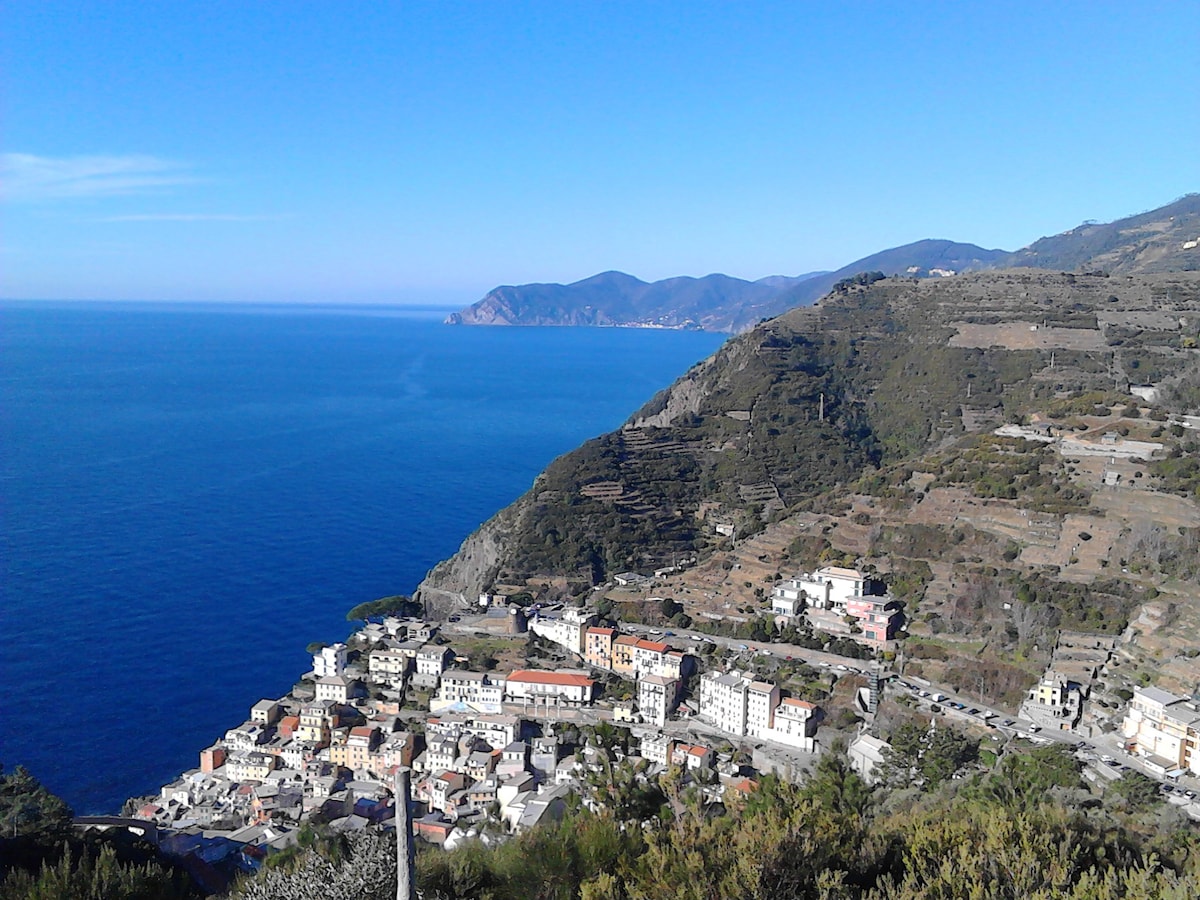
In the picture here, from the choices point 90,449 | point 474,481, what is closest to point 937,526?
point 474,481

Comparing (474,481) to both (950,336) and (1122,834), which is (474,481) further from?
(1122,834)

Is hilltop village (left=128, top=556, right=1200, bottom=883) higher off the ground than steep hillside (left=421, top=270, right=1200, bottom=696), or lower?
lower

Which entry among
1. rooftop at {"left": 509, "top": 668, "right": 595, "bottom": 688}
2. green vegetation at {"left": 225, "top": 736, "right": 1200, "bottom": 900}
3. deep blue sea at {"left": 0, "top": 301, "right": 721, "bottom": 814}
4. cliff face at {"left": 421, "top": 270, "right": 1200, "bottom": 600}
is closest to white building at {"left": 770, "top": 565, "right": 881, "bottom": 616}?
rooftop at {"left": 509, "top": 668, "right": 595, "bottom": 688}

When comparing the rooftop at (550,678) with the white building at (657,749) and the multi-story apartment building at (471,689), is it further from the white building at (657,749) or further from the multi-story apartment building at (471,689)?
the white building at (657,749)

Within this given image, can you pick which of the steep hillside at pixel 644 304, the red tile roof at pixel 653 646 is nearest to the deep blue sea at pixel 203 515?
the red tile roof at pixel 653 646

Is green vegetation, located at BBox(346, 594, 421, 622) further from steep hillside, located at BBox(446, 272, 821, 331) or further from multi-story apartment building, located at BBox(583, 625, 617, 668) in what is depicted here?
steep hillside, located at BBox(446, 272, 821, 331)

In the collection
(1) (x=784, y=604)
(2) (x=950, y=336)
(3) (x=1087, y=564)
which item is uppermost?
(2) (x=950, y=336)
